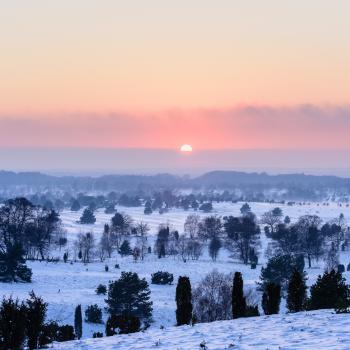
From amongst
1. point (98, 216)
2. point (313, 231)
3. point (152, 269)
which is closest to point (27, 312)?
point (152, 269)

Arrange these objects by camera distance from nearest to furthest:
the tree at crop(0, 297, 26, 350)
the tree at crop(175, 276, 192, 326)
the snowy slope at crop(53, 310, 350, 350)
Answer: the snowy slope at crop(53, 310, 350, 350), the tree at crop(0, 297, 26, 350), the tree at crop(175, 276, 192, 326)

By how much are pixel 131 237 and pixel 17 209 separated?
1696 inches

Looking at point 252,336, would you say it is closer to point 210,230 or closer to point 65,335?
point 65,335

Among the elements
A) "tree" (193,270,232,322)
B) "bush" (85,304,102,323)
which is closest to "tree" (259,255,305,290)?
"tree" (193,270,232,322)

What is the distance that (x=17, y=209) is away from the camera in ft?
285

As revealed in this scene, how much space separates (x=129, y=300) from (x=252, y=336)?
30.6m

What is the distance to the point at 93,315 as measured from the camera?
151ft

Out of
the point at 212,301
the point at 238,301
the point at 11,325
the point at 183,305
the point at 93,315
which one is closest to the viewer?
the point at 11,325

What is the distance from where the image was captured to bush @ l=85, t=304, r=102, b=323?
46.0 meters

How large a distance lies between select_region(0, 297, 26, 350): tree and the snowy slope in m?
2.13

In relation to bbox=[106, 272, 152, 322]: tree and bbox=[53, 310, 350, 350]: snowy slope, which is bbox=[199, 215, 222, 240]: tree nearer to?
bbox=[106, 272, 152, 322]: tree

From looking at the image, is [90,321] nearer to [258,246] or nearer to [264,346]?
[264,346]

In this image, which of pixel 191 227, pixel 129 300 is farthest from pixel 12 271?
pixel 191 227

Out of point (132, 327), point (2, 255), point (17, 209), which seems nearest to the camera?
point (132, 327)
